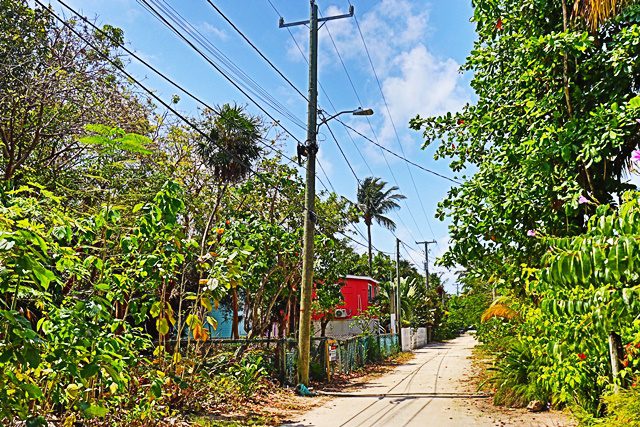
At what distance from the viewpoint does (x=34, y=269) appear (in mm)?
3002

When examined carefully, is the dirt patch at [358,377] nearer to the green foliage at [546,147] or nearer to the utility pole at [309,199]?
the utility pole at [309,199]

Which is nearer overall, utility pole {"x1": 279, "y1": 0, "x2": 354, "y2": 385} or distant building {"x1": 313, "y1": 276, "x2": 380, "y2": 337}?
utility pole {"x1": 279, "y1": 0, "x2": 354, "y2": 385}

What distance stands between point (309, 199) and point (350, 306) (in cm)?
2058

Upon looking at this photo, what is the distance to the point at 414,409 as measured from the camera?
10.5 metres

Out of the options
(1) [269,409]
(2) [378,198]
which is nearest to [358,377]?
(1) [269,409]

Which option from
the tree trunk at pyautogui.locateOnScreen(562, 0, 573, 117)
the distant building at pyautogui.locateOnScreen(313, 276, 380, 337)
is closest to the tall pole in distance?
the tree trunk at pyautogui.locateOnScreen(562, 0, 573, 117)

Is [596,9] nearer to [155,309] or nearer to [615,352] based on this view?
[615,352]

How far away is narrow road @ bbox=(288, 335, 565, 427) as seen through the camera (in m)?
9.07

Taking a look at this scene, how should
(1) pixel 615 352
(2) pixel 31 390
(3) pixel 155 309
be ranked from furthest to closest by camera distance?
(3) pixel 155 309, (1) pixel 615 352, (2) pixel 31 390

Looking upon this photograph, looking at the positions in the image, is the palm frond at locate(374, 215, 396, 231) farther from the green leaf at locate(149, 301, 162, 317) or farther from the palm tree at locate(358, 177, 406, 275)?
the green leaf at locate(149, 301, 162, 317)

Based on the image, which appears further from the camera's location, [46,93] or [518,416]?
[46,93]

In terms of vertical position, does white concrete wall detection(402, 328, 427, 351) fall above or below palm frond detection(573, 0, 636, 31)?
below

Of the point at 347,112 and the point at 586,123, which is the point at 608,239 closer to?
the point at 586,123

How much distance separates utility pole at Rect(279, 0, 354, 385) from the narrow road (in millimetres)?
1407
